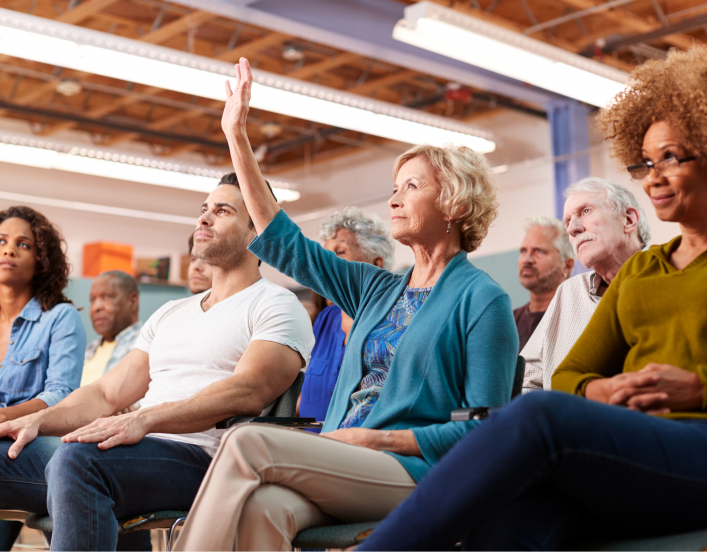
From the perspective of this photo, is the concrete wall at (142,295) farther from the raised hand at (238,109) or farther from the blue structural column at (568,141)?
the raised hand at (238,109)

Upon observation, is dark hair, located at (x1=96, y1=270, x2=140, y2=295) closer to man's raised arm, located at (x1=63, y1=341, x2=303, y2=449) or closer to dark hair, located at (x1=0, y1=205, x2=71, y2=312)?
dark hair, located at (x1=0, y1=205, x2=71, y2=312)

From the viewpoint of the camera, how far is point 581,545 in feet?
3.80

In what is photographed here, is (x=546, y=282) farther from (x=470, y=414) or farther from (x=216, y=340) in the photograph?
(x=470, y=414)

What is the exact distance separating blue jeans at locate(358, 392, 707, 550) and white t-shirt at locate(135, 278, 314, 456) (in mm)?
951

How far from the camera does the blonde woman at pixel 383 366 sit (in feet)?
4.27

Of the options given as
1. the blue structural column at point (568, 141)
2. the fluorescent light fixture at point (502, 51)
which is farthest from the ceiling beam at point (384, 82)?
the fluorescent light fixture at point (502, 51)

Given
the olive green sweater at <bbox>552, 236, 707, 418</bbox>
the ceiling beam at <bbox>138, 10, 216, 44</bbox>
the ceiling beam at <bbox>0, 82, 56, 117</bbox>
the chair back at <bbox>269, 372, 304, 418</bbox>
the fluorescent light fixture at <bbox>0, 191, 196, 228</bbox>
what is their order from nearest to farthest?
the olive green sweater at <bbox>552, 236, 707, 418</bbox> < the chair back at <bbox>269, 372, 304, 418</bbox> < the ceiling beam at <bbox>138, 10, 216, 44</bbox> < the ceiling beam at <bbox>0, 82, 56, 117</bbox> < the fluorescent light fixture at <bbox>0, 191, 196, 228</bbox>

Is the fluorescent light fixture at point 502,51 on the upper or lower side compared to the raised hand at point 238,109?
upper

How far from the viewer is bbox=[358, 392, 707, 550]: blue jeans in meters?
1.05

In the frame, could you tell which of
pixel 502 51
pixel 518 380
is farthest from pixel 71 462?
pixel 502 51

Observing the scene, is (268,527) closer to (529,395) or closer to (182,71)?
(529,395)

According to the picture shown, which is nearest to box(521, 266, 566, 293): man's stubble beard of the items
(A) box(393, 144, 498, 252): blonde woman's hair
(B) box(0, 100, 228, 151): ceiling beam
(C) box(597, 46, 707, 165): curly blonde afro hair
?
(A) box(393, 144, 498, 252): blonde woman's hair

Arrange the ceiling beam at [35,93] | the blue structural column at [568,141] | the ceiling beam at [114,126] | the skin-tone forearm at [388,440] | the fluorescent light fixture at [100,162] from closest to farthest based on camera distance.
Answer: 1. the skin-tone forearm at [388,440]
2. the fluorescent light fixture at [100,162]
3. the blue structural column at [568,141]
4. the ceiling beam at [35,93]
5. the ceiling beam at [114,126]

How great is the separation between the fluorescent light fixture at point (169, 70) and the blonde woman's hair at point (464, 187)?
326cm
